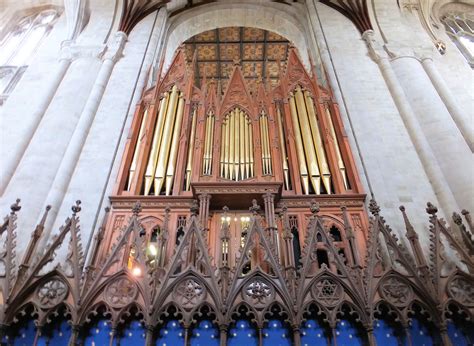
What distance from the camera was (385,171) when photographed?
8.30 metres

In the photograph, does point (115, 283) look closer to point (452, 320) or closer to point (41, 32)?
point (452, 320)

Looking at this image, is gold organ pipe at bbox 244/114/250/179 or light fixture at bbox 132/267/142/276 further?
gold organ pipe at bbox 244/114/250/179

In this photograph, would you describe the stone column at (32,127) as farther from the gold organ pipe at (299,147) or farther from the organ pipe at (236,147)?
the gold organ pipe at (299,147)

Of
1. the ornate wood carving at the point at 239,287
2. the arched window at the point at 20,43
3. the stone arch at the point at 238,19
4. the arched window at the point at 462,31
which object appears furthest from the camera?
the stone arch at the point at 238,19

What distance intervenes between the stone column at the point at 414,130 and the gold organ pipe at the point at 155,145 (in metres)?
5.87

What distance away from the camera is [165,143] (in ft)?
29.8

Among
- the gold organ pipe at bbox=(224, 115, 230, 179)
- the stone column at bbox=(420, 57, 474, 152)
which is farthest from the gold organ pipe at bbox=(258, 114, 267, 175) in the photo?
the stone column at bbox=(420, 57, 474, 152)

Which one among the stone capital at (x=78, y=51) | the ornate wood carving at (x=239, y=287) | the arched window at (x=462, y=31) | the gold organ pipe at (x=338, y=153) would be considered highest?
the arched window at (x=462, y=31)

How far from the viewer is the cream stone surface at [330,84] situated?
782 centimetres

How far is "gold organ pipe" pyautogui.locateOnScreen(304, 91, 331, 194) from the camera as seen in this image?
8320 millimetres

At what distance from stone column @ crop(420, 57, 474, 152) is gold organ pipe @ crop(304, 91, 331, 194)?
3135mm

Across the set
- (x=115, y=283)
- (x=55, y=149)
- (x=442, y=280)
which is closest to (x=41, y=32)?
(x=55, y=149)

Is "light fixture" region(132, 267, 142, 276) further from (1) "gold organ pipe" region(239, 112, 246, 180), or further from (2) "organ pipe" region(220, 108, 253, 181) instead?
(1) "gold organ pipe" region(239, 112, 246, 180)

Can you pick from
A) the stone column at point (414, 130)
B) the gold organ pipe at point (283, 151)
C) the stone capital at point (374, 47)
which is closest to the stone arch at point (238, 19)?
the stone capital at point (374, 47)
